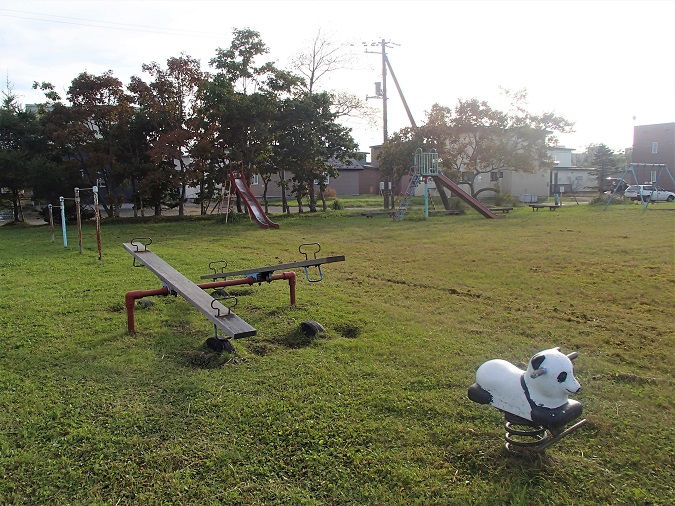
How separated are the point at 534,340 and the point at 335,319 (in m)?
1.84

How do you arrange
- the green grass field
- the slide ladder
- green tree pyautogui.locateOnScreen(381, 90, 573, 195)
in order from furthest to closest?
green tree pyautogui.locateOnScreen(381, 90, 573, 195) → the slide ladder → the green grass field

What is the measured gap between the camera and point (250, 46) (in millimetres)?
20531

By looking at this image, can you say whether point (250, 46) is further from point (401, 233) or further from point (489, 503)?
point (489, 503)

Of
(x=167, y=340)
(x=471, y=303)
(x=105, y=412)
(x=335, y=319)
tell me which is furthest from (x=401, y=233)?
(x=105, y=412)

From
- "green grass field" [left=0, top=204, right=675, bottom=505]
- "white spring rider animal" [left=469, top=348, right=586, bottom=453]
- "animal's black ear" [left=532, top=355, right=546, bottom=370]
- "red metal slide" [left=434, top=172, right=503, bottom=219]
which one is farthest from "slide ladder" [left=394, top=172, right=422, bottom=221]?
"animal's black ear" [left=532, top=355, right=546, bottom=370]

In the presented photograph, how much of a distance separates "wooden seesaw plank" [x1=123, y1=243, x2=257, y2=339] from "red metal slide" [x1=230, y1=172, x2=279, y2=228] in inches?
432

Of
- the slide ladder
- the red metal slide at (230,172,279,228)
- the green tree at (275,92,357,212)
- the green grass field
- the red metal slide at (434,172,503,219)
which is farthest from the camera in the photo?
the green tree at (275,92,357,212)

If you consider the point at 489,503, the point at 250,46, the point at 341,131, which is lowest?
the point at 489,503

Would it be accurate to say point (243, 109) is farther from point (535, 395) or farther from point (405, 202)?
point (535, 395)

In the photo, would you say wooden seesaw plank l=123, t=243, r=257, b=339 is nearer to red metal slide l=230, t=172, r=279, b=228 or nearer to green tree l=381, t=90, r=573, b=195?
red metal slide l=230, t=172, r=279, b=228

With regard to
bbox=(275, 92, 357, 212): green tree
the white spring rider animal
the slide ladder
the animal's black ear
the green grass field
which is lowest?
the green grass field

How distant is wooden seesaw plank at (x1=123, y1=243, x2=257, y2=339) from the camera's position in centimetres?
378

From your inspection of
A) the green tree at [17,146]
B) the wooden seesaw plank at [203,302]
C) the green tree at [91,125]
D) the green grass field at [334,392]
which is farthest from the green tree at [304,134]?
the wooden seesaw plank at [203,302]

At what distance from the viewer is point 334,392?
11.6 feet
